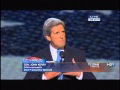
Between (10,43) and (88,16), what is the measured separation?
3.31 feet

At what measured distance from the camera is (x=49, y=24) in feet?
11.6

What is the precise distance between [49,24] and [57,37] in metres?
0.18

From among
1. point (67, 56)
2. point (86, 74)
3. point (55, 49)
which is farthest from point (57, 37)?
point (86, 74)

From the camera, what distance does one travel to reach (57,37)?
354 cm

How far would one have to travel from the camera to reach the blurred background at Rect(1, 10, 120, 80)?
3.58 m

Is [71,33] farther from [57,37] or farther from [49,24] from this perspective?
[49,24]

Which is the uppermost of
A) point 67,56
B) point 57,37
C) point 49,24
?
point 49,24

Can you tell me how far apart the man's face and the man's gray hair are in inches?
1.5

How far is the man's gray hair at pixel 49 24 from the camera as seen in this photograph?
3.53 m

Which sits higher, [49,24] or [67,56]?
[49,24]

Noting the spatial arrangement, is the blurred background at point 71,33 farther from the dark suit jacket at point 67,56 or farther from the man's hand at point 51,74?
the man's hand at point 51,74

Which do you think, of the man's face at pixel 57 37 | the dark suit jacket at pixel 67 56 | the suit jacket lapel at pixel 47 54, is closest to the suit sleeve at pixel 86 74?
the dark suit jacket at pixel 67 56
